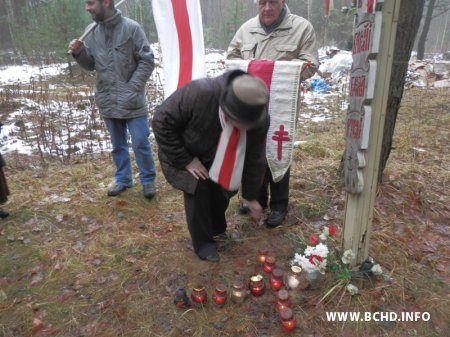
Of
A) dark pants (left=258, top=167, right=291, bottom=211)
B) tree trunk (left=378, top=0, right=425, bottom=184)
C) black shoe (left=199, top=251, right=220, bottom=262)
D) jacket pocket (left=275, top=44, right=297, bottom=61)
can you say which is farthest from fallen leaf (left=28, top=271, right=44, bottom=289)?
tree trunk (left=378, top=0, right=425, bottom=184)

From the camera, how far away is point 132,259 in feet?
9.48

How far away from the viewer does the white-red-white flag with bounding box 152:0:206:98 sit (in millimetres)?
3473

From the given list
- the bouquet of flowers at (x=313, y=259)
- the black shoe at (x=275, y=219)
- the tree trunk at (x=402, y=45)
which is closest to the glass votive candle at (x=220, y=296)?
the bouquet of flowers at (x=313, y=259)

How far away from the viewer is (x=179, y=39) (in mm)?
3549

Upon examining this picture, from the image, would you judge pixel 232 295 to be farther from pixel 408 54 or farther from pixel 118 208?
pixel 408 54

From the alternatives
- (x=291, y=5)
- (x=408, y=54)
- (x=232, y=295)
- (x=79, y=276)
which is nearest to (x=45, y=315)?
(x=79, y=276)

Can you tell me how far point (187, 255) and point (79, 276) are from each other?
912mm

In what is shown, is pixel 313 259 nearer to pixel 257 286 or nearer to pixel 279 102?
pixel 257 286

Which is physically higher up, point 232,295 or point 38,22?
point 38,22

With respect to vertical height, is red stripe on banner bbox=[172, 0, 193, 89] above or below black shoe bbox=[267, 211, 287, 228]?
above

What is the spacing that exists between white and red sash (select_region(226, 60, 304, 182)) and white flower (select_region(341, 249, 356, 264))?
34.2 inches

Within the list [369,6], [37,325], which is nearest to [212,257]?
[37,325]

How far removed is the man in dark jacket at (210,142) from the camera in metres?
2.02

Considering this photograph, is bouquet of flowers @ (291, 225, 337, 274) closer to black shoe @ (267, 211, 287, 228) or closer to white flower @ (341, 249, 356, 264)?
white flower @ (341, 249, 356, 264)
